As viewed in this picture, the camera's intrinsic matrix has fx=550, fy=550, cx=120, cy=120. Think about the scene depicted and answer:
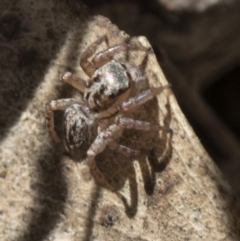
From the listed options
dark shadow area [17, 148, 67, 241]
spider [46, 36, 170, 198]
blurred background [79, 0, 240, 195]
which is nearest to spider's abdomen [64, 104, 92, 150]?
spider [46, 36, 170, 198]

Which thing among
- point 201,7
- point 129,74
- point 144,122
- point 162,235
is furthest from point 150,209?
point 201,7

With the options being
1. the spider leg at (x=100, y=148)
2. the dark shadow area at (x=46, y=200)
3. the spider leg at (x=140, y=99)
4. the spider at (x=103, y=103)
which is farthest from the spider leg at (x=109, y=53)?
the dark shadow area at (x=46, y=200)

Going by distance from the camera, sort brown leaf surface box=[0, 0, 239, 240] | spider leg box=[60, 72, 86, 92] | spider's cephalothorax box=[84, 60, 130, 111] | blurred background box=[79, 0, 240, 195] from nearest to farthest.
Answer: brown leaf surface box=[0, 0, 239, 240], spider leg box=[60, 72, 86, 92], spider's cephalothorax box=[84, 60, 130, 111], blurred background box=[79, 0, 240, 195]

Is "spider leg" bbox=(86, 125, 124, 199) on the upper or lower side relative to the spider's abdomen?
upper

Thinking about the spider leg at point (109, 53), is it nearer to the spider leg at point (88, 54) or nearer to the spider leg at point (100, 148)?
the spider leg at point (88, 54)

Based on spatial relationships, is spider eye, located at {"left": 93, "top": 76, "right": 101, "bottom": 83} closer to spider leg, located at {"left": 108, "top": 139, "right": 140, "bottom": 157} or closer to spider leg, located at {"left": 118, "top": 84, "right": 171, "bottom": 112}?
spider leg, located at {"left": 118, "top": 84, "right": 171, "bottom": 112}
